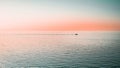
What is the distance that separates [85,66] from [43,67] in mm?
11856

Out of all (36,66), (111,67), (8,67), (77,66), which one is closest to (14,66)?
(8,67)

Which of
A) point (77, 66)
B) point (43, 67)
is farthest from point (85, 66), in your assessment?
point (43, 67)

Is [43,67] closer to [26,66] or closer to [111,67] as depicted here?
[26,66]

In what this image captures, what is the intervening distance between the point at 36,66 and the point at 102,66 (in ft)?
61.6

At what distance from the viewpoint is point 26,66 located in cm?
5809

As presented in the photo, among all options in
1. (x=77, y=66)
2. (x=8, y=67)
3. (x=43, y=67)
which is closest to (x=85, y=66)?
(x=77, y=66)

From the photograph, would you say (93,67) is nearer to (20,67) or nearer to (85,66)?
(85,66)

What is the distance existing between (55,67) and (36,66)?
5.59m

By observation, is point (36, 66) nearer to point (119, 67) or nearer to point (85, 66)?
point (85, 66)

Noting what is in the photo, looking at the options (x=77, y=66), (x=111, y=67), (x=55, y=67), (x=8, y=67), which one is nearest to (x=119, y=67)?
(x=111, y=67)

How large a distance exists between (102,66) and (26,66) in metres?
21.6

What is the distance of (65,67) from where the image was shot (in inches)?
2248

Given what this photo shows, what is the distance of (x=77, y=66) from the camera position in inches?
2296

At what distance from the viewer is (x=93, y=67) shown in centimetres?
5691
